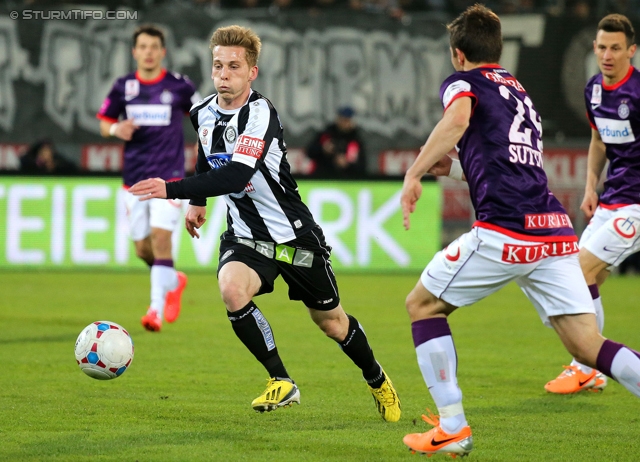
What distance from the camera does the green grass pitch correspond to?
5164 millimetres

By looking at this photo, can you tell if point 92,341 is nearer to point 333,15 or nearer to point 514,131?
point 514,131

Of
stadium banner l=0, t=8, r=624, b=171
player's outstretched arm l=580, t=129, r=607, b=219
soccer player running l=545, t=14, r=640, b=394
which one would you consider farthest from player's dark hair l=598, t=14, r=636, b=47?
stadium banner l=0, t=8, r=624, b=171

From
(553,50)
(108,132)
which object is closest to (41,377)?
(108,132)

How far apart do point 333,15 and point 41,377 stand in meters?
11.6

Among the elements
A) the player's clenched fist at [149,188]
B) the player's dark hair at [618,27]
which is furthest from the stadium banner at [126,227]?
the player's clenched fist at [149,188]

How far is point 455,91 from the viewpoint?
Result: 15.8ft

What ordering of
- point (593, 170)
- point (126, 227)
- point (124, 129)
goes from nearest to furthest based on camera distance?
point (593, 170)
point (124, 129)
point (126, 227)

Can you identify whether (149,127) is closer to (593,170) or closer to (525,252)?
(593,170)

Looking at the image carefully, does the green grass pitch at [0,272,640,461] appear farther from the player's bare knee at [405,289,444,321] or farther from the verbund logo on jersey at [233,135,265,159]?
the verbund logo on jersey at [233,135,265,159]

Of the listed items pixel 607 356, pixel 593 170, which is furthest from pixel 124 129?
pixel 607 356

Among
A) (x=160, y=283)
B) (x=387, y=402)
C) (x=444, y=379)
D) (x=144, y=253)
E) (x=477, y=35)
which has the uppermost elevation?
(x=477, y=35)

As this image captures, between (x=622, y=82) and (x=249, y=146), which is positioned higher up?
(x=622, y=82)

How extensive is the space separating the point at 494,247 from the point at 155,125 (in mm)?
6030

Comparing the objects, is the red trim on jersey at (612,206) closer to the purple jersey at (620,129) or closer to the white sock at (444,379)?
the purple jersey at (620,129)
